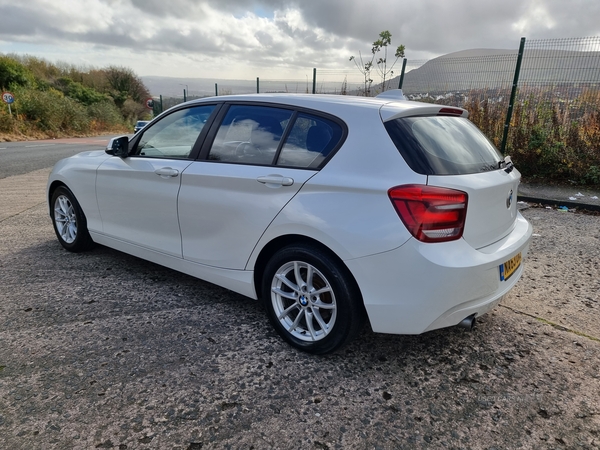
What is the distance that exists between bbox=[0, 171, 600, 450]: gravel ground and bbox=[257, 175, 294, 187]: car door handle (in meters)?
1.08

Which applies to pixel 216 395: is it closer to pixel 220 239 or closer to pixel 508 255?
pixel 220 239

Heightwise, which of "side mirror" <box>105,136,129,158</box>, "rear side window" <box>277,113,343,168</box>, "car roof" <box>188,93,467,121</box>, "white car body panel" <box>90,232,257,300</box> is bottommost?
"white car body panel" <box>90,232,257,300</box>

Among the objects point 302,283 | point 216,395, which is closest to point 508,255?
point 302,283

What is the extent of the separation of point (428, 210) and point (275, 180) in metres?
0.98

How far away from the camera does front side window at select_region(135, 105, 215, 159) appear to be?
11.3ft

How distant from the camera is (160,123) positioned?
3.79 m

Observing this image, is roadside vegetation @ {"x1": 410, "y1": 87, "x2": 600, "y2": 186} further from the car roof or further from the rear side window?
the rear side window

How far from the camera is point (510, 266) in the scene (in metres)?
2.69

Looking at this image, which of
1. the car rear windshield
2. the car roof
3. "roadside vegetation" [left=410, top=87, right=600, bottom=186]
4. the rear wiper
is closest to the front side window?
the car roof

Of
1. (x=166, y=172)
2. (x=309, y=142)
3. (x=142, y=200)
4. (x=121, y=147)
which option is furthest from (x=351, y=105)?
(x=121, y=147)

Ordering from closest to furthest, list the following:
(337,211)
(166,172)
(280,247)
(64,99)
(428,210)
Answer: (428,210), (337,211), (280,247), (166,172), (64,99)

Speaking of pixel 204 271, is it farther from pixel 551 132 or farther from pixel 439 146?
pixel 551 132

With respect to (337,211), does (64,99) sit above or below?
above

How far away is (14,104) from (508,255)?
32.7 meters
